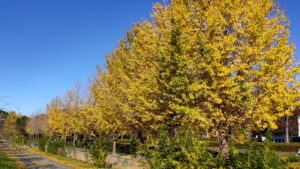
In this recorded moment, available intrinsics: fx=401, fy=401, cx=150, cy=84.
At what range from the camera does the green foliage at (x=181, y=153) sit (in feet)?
34.4

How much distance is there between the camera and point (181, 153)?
1127cm

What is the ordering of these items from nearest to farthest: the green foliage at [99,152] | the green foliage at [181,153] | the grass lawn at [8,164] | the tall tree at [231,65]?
the green foliage at [181,153]
the tall tree at [231,65]
the grass lawn at [8,164]
the green foliage at [99,152]

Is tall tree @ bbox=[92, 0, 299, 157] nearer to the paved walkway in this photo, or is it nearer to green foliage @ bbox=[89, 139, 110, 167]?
green foliage @ bbox=[89, 139, 110, 167]

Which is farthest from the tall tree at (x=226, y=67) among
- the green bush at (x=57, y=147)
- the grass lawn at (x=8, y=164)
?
the green bush at (x=57, y=147)

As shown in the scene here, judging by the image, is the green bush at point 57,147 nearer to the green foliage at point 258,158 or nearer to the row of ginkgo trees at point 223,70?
the row of ginkgo trees at point 223,70

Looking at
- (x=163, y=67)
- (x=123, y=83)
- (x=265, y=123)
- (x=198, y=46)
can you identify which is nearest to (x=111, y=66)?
(x=123, y=83)

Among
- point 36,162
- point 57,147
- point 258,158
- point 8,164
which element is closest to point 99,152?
point 8,164

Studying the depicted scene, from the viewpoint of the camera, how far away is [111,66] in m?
27.5

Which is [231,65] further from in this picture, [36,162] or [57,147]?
[57,147]

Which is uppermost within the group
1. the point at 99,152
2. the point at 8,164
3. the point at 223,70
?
the point at 223,70

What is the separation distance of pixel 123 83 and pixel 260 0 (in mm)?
11235

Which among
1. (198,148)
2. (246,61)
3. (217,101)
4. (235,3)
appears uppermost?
(235,3)

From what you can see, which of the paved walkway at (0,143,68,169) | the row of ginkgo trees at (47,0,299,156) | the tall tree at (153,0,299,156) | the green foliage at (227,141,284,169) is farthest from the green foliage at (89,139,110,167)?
the green foliage at (227,141,284,169)

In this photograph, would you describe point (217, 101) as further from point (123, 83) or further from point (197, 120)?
point (123, 83)
